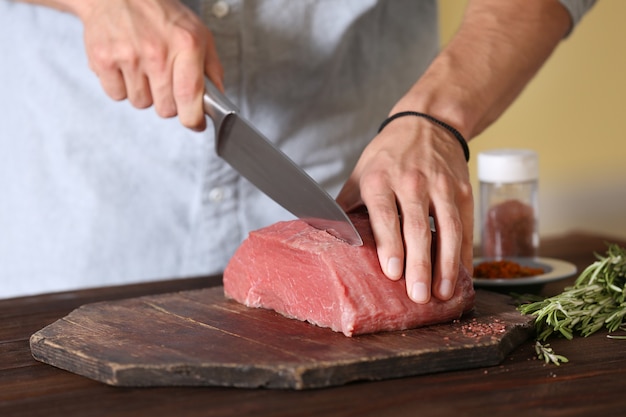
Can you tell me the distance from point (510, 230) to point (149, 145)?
893mm

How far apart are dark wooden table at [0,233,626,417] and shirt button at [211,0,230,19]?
0.93 metres

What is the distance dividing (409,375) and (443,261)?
10.9 inches

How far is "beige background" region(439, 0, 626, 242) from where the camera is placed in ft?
14.7

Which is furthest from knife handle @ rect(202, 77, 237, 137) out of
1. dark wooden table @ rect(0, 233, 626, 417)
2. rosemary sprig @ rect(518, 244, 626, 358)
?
rosemary sprig @ rect(518, 244, 626, 358)

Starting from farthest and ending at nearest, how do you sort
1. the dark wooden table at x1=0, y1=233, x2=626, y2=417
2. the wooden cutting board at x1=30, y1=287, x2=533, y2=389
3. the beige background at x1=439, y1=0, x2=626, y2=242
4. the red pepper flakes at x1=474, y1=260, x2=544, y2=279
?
the beige background at x1=439, y1=0, x2=626, y2=242 → the red pepper flakes at x1=474, y1=260, x2=544, y2=279 → the wooden cutting board at x1=30, y1=287, x2=533, y2=389 → the dark wooden table at x1=0, y1=233, x2=626, y2=417

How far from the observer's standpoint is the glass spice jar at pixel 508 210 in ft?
6.40

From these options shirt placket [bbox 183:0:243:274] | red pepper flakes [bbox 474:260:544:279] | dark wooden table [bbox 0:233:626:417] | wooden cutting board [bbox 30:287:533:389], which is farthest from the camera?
shirt placket [bbox 183:0:243:274]

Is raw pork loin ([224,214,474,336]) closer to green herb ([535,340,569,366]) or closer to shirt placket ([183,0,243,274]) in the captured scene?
green herb ([535,340,569,366])

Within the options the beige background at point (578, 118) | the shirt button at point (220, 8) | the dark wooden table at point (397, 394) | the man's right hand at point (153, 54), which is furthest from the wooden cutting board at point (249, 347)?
the beige background at point (578, 118)

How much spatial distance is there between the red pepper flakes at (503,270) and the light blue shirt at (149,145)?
0.52 metres

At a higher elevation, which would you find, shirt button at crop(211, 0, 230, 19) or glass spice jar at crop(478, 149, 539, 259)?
shirt button at crop(211, 0, 230, 19)

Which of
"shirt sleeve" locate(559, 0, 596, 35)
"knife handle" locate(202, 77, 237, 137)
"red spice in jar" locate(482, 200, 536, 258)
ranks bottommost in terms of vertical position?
"red spice in jar" locate(482, 200, 536, 258)

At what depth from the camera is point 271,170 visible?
1657 millimetres

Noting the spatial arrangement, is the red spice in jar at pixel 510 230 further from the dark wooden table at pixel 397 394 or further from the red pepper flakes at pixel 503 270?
the dark wooden table at pixel 397 394
